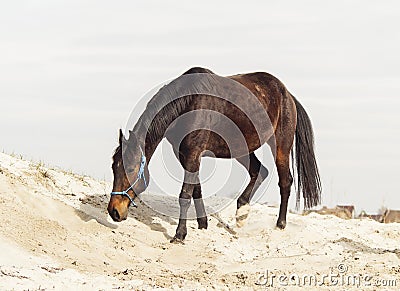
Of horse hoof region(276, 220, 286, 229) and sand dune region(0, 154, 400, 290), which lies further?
horse hoof region(276, 220, 286, 229)

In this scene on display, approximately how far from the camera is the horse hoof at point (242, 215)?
10.4 metres

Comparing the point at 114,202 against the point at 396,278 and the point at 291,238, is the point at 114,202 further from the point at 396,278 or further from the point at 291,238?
the point at 396,278

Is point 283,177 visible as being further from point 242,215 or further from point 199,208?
point 199,208

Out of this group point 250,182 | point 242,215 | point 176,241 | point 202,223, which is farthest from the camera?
point 250,182

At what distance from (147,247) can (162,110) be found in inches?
73.1

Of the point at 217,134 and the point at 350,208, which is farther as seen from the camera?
the point at 350,208

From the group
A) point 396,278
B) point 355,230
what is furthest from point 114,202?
point 355,230

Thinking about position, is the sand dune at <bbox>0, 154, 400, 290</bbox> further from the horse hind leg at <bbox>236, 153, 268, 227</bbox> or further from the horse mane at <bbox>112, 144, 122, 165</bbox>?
the horse mane at <bbox>112, 144, 122, 165</bbox>

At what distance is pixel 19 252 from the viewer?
676cm

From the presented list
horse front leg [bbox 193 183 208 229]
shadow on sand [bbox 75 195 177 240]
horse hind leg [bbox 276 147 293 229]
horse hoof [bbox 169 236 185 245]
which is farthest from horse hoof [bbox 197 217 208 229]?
horse hind leg [bbox 276 147 293 229]

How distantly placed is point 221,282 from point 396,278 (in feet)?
6.16

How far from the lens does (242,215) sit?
1045 centimetres

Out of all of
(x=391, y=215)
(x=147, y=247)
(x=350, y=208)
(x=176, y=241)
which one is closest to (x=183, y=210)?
(x=176, y=241)

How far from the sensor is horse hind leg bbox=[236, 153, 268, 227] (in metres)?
10.5
